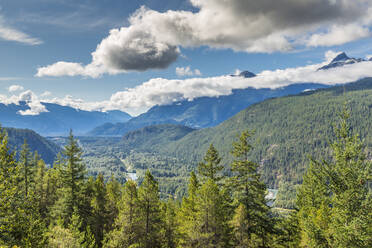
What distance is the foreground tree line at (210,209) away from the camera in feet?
71.6

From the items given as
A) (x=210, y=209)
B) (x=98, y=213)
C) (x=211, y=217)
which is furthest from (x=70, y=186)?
(x=211, y=217)

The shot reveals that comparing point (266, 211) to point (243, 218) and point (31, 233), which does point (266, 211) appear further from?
point (31, 233)

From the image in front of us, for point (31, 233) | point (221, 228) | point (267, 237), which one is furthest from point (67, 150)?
point (267, 237)

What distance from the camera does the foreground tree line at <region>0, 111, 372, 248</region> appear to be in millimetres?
21812

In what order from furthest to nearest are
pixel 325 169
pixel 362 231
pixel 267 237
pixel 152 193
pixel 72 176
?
1. pixel 72 176
2. pixel 152 193
3. pixel 267 237
4. pixel 325 169
5. pixel 362 231

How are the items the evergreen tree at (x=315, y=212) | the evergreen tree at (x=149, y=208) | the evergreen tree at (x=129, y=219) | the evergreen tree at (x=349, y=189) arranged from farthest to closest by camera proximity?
the evergreen tree at (x=149, y=208)
the evergreen tree at (x=129, y=219)
the evergreen tree at (x=315, y=212)
the evergreen tree at (x=349, y=189)

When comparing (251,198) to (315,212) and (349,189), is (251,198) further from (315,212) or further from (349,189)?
(315,212)

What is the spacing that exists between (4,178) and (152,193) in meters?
22.0

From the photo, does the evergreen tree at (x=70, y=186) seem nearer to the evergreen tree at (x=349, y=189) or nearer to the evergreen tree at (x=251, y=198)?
the evergreen tree at (x=251, y=198)

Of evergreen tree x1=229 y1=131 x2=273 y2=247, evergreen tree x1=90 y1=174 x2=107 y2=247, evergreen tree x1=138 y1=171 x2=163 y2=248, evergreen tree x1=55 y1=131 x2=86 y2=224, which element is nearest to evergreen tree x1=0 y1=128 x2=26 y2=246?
evergreen tree x1=138 y1=171 x2=163 y2=248

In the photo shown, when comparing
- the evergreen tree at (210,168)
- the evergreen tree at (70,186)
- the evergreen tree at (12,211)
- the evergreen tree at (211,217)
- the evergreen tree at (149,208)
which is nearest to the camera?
the evergreen tree at (12,211)

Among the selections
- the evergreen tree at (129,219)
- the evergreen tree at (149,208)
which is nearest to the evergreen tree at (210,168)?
the evergreen tree at (149,208)

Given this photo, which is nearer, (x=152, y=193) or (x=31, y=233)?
→ (x=31, y=233)

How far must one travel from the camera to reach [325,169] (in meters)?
24.7
